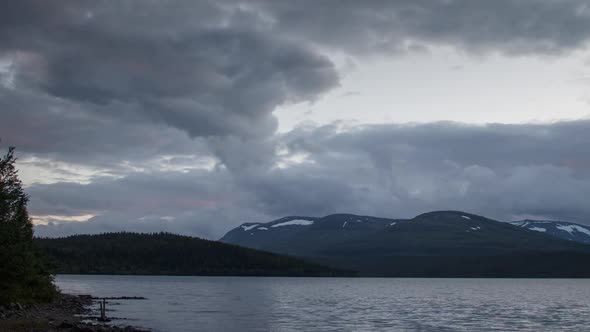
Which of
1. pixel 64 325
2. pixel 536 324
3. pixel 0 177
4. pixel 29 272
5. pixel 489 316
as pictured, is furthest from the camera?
pixel 489 316

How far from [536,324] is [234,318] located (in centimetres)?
4276

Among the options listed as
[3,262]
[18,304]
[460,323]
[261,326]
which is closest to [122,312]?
[261,326]

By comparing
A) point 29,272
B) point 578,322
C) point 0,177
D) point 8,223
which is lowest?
point 578,322

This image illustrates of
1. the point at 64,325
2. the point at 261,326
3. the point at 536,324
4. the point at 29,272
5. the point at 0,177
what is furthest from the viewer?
the point at 536,324

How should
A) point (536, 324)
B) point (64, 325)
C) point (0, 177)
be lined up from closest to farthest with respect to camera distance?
1. point (64, 325)
2. point (0, 177)
3. point (536, 324)

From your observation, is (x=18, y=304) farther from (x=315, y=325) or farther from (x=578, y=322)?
(x=578, y=322)

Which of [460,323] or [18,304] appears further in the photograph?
[460,323]

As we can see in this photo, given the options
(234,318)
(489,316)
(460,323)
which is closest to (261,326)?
(234,318)

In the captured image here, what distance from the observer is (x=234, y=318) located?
93.4 metres

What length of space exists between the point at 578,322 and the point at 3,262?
75822mm

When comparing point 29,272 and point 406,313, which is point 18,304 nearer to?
point 29,272

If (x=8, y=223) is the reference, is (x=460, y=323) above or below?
below

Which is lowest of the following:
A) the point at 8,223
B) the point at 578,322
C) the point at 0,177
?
the point at 578,322

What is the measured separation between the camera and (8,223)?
6122 centimetres
